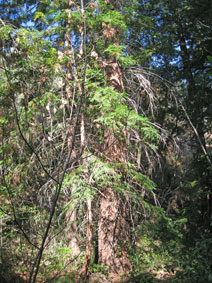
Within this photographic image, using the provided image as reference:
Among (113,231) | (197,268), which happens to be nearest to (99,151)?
(113,231)

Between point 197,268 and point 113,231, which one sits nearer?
point 197,268

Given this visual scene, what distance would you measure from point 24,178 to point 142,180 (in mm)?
2946

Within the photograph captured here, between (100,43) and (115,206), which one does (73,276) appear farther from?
(100,43)

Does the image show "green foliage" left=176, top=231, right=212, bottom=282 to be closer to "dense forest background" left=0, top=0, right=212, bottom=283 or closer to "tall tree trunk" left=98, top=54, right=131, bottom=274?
"dense forest background" left=0, top=0, right=212, bottom=283

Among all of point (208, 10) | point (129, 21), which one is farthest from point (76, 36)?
point (208, 10)

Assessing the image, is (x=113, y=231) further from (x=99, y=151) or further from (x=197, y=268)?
(x=99, y=151)

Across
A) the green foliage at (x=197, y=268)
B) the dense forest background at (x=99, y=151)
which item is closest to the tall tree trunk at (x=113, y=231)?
the dense forest background at (x=99, y=151)

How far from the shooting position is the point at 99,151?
13.6 ft

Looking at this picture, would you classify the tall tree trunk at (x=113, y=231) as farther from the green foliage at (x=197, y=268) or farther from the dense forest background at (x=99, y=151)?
the green foliage at (x=197, y=268)

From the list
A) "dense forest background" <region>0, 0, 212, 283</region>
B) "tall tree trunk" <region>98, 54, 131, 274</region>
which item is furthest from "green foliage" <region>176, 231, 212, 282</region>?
"tall tree trunk" <region>98, 54, 131, 274</region>

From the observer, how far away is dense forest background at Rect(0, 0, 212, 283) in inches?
179

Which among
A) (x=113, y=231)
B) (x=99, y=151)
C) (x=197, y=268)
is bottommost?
(x=197, y=268)

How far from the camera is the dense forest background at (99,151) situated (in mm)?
4535

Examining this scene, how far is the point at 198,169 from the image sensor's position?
A: 724 centimetres
